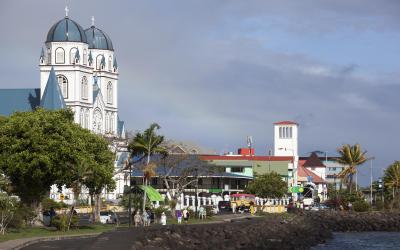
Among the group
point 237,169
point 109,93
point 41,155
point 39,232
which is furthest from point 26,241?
point 109,93

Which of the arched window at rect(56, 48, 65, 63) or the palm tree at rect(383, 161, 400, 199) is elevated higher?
the arched window at rect(56, 48, 65, 63)

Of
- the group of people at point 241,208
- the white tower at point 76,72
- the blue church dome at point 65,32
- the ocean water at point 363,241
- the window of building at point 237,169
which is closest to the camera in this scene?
the ocean water at point 363,241

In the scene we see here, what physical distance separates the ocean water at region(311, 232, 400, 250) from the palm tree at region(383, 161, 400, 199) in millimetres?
49349

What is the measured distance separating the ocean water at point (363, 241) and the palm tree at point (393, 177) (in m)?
49.3

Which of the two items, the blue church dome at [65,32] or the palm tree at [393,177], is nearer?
the palm tree at [393,177]

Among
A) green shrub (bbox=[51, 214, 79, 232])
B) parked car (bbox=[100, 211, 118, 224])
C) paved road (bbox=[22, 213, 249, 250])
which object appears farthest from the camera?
parked car (bbox=[100, 211, 118, 224])

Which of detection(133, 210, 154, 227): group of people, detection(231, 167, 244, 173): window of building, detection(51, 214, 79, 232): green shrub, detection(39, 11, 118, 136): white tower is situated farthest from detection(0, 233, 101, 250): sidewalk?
detection(231, 167, 244, 173): window of building

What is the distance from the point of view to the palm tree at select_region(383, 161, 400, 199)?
149000 millimetres

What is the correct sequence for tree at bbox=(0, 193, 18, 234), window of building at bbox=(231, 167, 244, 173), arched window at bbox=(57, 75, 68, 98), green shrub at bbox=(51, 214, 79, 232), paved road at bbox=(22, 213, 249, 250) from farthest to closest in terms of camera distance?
1. window of building at bbox=(231, 167, 244, 173)
2. arched window at bbox=(57, 75, 68, 98)
3. green shrub at bbox=(51, 214, 79, 232)
4. tree at bbox=(0, 193, 18, 234)
5. paved road at bbox=(22, 213, 249, 250)

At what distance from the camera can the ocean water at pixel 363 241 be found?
75188 millimetres

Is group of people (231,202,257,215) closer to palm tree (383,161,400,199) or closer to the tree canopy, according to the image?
palm tree (383,161,400,199)

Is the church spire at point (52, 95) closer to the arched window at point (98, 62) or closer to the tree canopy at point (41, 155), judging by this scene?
the arched window at point (98, 62)

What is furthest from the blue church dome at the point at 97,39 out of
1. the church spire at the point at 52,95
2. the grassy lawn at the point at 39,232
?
the grassy lawn at the point at 39,232

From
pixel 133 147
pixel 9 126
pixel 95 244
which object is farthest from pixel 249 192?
pixel 95 244
